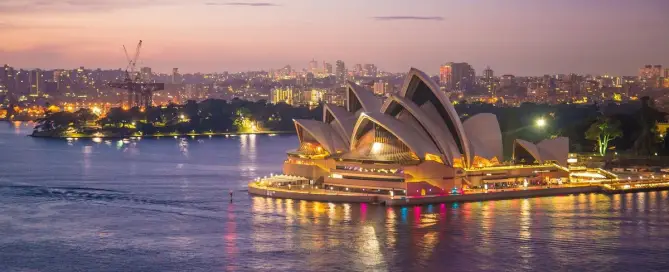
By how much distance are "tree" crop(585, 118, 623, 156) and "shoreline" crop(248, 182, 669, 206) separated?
33.2 ft

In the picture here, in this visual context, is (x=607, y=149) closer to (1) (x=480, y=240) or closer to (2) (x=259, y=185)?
(2) (x=259, y=185)

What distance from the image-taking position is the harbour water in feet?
71.1

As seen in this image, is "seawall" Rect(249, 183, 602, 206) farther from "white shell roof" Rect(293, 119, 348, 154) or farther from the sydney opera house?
"white shell roof" Rect(293, 119, 348, 154)

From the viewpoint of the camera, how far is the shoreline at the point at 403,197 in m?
29.6

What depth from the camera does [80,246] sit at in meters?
23.5

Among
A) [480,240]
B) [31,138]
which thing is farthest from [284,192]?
[31,138]

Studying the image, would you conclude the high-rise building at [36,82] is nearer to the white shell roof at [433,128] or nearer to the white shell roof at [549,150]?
the white shell roof at [549,150]

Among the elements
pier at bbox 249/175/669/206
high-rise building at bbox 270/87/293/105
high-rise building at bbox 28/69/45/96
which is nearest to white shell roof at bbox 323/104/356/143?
pier at bbox 249/175/669/206

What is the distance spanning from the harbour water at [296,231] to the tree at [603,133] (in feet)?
31.1

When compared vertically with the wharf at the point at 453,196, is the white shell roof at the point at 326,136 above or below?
above

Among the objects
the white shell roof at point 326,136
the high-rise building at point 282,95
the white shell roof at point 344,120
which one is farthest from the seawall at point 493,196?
the high-rise building at point 282,95

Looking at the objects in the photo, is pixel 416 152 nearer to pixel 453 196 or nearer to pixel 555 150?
pixel 453 196

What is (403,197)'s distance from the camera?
2953cm

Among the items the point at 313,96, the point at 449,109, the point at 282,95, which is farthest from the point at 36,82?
the point at 449,109
